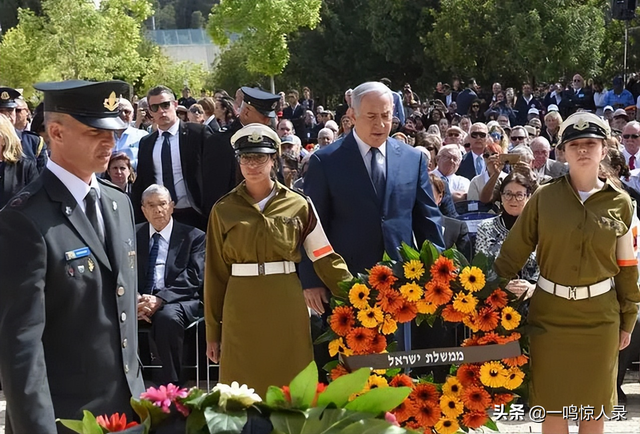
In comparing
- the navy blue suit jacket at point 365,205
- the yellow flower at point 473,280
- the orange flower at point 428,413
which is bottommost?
the orange flower at point 428,413

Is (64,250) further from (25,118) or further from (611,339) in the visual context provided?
(25,118)

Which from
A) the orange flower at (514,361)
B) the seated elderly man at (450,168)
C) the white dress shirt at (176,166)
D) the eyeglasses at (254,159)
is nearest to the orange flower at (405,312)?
the orange flower at (514,361)

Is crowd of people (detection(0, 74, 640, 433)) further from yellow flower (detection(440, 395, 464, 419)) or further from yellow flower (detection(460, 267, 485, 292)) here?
yellow flower (detection(440, 395, 464, 419))

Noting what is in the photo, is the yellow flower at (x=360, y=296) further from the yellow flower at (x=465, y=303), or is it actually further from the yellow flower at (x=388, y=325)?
the yellow flower at (x=465, y=303)

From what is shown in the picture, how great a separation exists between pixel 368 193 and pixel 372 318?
0.83 m

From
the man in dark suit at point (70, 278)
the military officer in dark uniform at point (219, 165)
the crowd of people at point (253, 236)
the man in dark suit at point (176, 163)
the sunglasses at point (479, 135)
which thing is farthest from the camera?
the sunglasses at point (479, 135)

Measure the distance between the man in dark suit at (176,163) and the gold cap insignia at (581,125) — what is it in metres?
4.06

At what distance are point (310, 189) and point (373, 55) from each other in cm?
3878

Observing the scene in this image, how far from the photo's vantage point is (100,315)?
129 inches

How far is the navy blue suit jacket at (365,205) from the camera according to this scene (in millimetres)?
5773

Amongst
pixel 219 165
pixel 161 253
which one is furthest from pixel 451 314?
pixel 219 165

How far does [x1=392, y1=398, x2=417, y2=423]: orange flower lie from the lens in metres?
5.17

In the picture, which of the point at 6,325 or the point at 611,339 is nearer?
the point at 6,325

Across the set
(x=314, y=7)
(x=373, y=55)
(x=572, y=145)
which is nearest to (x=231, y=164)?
(x=572, y=145)
